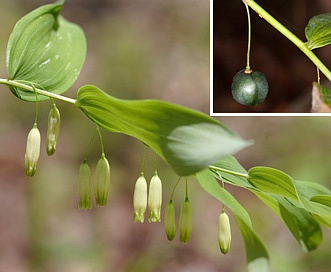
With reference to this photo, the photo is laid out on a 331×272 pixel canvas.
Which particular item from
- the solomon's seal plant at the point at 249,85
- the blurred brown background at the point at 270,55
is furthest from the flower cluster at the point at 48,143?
the blurred brown background at the point at 270,55

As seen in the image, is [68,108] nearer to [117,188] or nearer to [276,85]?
[117,188]

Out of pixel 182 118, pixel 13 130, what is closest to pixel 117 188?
pixel 13 130

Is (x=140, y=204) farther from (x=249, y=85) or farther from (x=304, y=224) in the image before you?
(x=249, y=85)

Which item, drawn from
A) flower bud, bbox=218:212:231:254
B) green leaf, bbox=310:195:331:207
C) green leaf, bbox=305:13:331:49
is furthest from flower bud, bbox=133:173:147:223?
green leaf, bbox=305:13:331:49

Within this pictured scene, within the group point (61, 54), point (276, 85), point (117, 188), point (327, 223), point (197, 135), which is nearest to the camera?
point (197, 135)

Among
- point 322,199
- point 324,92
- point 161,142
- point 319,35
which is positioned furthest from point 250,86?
point 161,142

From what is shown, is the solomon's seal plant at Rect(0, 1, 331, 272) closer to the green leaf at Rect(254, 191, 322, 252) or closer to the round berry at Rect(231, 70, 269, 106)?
the green leaf at Rect(254, 191, 322, 252)

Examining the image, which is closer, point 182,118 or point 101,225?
point 182,118
